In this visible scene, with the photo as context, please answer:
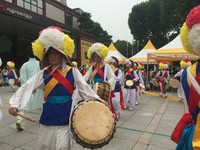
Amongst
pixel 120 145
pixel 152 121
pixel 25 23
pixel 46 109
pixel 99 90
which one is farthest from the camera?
pixel 25 23

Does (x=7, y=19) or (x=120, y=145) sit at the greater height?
(x=7, y=19)

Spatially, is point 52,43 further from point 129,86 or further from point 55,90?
point 129,86

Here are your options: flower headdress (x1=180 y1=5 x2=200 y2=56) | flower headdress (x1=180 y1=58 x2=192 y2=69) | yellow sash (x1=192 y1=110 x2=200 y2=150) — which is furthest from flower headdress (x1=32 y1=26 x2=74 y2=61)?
flower headdress (x1=180 y1=58 x2=192 y2=69)

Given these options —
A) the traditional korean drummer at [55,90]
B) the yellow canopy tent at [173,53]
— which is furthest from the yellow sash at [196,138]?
the yellow canopy tent at [173,53]

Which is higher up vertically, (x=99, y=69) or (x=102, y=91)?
(x=99, y=69)

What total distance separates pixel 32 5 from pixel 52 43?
23.7m

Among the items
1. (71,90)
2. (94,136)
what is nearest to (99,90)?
(71,90)

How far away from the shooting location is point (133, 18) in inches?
1558

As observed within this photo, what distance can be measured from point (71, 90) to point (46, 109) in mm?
373

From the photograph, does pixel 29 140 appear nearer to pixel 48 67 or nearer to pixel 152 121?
pixel 48 67

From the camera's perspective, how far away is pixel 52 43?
2826 mm

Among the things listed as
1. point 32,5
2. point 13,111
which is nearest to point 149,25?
point 32,5

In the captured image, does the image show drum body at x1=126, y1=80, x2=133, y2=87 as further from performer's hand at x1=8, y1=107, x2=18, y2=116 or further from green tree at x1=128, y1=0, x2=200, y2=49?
green tree at x1=128, y1=0, x2=200, y2=49

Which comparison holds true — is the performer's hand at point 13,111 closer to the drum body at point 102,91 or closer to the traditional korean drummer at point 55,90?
the traditional korean drummer at point 55,90
